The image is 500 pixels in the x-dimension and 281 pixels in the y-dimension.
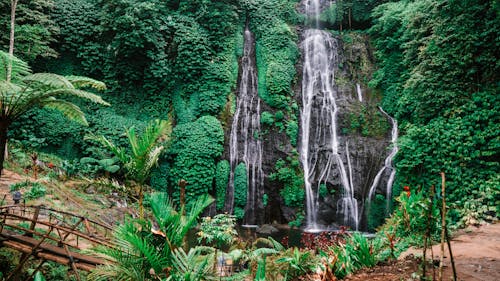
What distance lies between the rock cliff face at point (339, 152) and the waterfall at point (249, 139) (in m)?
0.06

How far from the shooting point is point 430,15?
11.0 metres

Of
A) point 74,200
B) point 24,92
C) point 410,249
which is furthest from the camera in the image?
point 74,200

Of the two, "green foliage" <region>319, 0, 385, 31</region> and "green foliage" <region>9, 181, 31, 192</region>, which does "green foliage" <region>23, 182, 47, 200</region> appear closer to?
"green foliage" <region>9, 181, 31, 192</region>

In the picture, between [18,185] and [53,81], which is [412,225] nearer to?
[53,81]

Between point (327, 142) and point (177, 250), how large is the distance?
1061 centimetres

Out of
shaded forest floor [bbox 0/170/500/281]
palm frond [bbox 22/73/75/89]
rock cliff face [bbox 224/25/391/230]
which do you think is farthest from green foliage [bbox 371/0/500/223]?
palm frond [bbox 22/73/75/89]

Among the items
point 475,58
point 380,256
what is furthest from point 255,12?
point 380,256

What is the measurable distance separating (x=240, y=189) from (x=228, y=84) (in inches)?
193

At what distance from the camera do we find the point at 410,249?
567 cm

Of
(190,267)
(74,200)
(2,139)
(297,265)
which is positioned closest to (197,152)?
(74,200)

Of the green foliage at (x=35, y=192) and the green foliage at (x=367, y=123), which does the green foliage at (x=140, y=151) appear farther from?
the green foliage at (x=367, y=123)

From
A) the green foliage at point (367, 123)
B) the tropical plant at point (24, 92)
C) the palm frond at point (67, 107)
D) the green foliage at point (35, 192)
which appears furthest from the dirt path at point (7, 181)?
the green foliage at point (367, 123)

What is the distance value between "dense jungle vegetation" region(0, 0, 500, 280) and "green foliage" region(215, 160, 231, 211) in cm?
4

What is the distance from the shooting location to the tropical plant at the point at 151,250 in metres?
3.27
